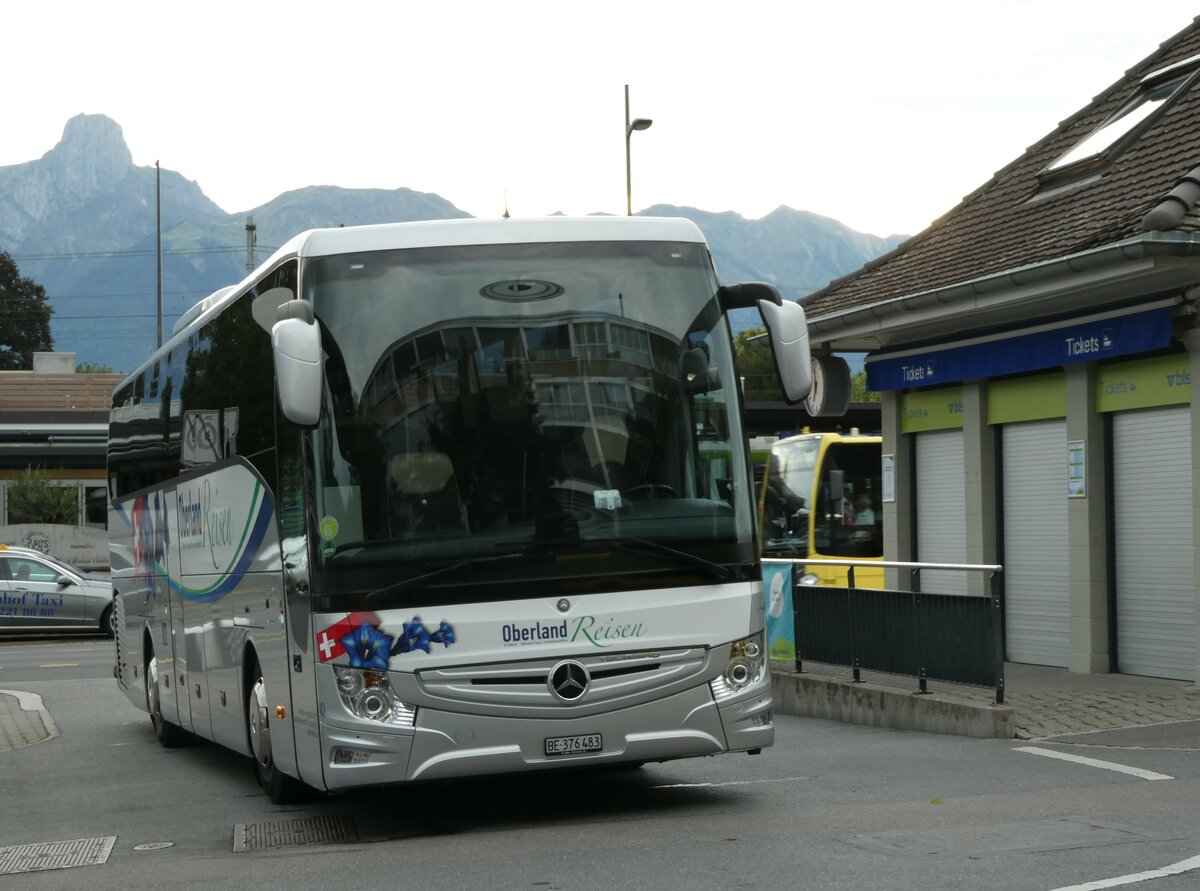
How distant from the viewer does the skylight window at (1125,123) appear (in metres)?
18.2

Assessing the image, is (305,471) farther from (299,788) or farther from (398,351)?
(299,788)

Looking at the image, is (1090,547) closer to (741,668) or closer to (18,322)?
(741,668)

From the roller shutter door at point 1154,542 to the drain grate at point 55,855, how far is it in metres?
9.74

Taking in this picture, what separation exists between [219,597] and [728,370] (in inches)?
169

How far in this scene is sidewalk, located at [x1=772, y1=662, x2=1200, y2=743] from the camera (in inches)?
504

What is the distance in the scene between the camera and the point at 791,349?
9359 millimetres

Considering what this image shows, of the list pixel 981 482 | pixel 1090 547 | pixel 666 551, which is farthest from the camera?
pixel 981 482

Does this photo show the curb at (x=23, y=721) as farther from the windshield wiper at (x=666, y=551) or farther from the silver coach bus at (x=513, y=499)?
the windshield wiper at (x=666, y=551)

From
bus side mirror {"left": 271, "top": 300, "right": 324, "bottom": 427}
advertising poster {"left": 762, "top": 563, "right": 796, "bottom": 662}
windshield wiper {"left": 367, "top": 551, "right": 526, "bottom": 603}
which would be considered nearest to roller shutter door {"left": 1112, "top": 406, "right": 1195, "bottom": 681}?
advertising poster {"left": 762, "top": 563, "right": 796, "bottom": 662}

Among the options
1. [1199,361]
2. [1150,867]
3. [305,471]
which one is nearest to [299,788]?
[305,471]

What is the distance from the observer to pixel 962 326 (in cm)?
1892

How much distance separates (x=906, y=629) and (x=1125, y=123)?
7.29 m

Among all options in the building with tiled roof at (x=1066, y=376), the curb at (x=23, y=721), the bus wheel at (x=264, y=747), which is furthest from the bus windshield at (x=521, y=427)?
the curb at (x=23, y=721)

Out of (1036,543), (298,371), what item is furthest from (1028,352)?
(298,371)
